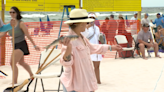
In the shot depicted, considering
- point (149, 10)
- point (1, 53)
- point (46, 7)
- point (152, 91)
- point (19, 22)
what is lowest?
point (152, 91)

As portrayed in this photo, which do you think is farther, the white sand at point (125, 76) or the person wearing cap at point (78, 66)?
the white sand at point (125, 76)

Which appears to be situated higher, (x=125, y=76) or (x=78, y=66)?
(x=78, y=66)

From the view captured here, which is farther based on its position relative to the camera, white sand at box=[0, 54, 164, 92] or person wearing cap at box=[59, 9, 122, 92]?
white sand at box=[0, 54, 164, 92]

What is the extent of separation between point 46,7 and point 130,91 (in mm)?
5008

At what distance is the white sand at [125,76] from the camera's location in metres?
5.99

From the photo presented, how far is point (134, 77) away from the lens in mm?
7160

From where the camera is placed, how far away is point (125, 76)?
288 inches

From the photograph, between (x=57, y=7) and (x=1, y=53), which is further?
(x=57, y=7)

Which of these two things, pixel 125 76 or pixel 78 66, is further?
pixel 125 76

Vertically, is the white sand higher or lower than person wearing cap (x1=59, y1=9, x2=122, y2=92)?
lower

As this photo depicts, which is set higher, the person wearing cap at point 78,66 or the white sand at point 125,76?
the person wearing cap at point 78,66

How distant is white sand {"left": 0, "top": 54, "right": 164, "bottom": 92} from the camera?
5.99 m

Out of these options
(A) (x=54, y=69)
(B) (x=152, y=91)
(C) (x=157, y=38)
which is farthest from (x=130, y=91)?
(C) (x=157, y=38)

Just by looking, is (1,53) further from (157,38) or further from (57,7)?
(157,38)
